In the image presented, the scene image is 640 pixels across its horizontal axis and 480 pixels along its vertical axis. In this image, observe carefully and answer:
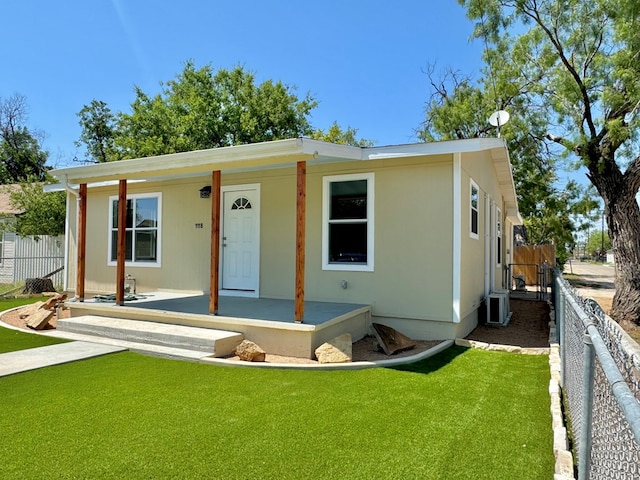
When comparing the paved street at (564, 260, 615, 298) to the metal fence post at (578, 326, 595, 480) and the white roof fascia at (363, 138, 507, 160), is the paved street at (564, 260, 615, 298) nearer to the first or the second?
the white roof fascia at (363, 138, 507, 160)

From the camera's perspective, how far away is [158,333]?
19.2ft

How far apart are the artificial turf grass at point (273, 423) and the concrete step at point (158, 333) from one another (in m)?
0.50

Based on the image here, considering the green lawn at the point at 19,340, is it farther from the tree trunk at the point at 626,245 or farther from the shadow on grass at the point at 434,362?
the tree trunk at the point at 626,245

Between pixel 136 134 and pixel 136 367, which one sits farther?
pixel 136 134

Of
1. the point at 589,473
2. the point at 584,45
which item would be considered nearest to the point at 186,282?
the point at 589,473

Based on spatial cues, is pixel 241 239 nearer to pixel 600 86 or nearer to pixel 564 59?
pixel 564 59

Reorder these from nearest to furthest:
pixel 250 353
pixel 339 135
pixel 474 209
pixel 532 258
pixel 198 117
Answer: pixel 250 353, pixel 474 209, pixel 198 117, pixel 532 258, pixel 339 135

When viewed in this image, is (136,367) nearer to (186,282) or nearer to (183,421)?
(183,421)

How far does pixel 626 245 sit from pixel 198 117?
56.6 feet

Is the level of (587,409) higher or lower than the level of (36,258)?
lower

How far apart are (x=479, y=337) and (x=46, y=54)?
25051mm

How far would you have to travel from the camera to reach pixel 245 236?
27.5 ft

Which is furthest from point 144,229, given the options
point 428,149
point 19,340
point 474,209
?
point 474,209

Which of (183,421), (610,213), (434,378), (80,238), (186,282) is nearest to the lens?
(183,421)
